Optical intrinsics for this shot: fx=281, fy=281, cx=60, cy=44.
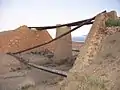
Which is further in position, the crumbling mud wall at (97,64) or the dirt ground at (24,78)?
the dirt ground at (24,78)

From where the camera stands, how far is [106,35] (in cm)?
412

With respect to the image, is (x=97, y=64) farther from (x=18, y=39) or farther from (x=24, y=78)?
(x=18, y=39)

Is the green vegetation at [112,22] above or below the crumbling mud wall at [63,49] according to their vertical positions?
above

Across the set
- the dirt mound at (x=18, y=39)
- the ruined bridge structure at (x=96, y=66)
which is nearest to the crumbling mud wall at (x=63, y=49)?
the dirt mound at (x=18, y=39)

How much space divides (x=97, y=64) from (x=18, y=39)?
7.31 meters

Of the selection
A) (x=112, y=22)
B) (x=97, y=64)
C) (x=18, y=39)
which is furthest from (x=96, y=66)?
(x=18, y=39)

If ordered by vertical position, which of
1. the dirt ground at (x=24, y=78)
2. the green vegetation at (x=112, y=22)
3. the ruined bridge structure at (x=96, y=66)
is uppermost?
the green vegetation at (x=112, y=22)

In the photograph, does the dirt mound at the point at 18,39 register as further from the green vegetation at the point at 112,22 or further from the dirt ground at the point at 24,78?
the green vegetation at the point at 112,22

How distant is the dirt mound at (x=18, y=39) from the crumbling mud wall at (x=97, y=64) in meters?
6.55

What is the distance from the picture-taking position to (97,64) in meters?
3.75

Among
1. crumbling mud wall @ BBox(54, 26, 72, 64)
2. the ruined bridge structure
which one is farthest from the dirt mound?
the ruined bridge structure

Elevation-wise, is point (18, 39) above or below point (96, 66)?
above

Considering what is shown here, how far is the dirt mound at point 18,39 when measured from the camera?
10625mm

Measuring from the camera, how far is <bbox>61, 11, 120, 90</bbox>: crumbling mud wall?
343cm
